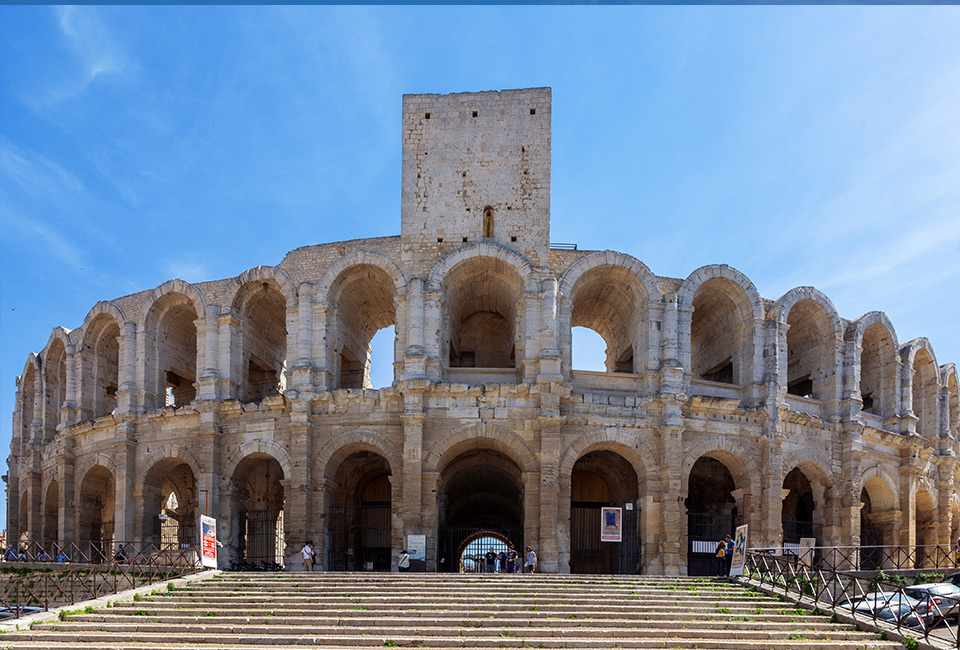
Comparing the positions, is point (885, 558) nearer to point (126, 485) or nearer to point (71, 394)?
point (126, 485)

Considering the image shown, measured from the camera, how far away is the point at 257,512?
24594 millimetres

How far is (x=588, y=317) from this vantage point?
28547 millimetres

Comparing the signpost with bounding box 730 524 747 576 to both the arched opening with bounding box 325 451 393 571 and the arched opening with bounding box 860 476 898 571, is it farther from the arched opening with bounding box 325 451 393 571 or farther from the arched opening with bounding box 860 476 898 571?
the arched opening with bounding box 325 451 393 571

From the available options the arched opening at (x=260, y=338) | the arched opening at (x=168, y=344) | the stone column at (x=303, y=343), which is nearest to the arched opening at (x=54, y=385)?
the arched opening at (x=168, y=344)

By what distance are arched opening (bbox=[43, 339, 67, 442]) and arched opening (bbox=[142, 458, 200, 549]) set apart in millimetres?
4801

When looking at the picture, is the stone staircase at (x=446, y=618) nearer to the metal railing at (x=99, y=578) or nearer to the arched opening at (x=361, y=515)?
the metal railing at (x=99, y=578)

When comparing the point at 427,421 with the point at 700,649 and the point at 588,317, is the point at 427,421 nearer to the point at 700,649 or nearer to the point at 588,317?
the point at 588,317

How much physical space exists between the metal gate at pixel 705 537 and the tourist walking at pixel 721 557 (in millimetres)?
192

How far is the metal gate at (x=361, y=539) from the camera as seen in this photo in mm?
24188

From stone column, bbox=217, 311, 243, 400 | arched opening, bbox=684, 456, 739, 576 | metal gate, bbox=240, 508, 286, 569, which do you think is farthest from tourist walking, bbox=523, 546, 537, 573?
stone column, bbox=217, 311, 243, 400

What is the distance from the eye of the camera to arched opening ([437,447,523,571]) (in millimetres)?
23847

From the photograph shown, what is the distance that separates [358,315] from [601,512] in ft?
33.7

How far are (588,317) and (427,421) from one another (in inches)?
337

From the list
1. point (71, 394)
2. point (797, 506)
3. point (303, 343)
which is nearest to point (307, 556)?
point (303, 343)
